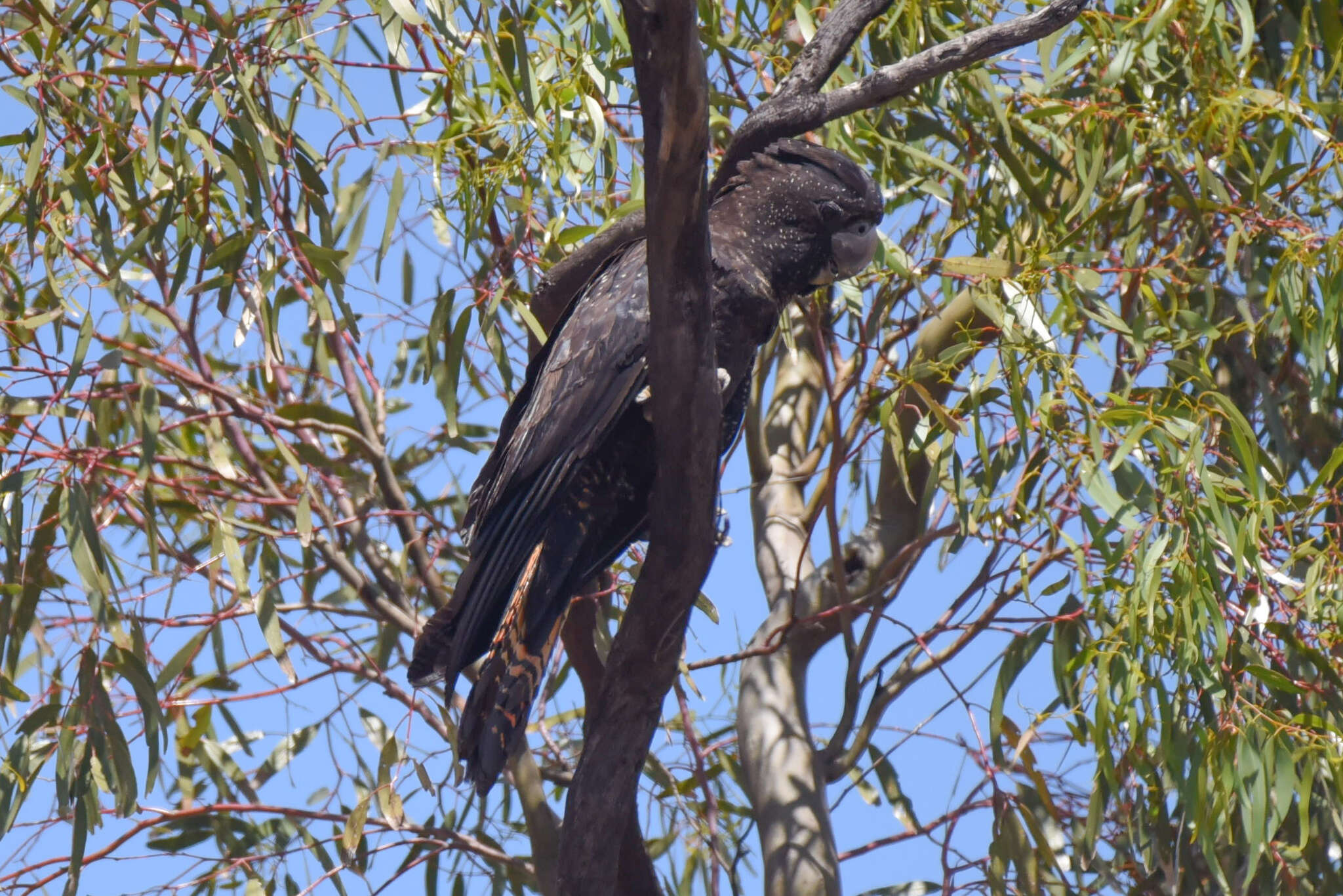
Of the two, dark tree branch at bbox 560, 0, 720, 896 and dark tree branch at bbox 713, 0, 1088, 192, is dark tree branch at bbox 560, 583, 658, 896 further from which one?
dark tree branch at bbox 713, 0, 1088, 192

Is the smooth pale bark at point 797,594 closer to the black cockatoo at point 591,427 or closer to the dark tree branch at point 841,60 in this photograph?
the black cockatoo at point 591,427

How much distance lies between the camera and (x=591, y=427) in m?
1.93

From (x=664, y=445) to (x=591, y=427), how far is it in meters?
0.34

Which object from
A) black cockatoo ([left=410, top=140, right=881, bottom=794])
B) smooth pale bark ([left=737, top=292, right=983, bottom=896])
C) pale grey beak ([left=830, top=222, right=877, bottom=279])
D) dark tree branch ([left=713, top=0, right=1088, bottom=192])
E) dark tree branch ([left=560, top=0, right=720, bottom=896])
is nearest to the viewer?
dark tree branch ([left=560, top=0, right=720, bottom=896])

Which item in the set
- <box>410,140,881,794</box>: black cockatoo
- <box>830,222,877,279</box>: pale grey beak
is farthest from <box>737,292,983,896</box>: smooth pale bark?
<box>410,140,881,794</box>: black cockatoo

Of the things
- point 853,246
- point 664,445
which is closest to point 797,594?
point 853,246

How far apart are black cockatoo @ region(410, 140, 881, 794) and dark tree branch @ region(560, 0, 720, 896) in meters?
0.15

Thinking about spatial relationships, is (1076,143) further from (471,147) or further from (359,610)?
(359,610)

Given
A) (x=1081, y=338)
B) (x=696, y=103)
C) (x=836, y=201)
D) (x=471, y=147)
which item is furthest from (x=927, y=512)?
(x=696, y=103)

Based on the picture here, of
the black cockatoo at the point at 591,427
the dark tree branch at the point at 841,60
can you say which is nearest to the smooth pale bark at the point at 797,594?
the black cockatoo at the point at 591,427

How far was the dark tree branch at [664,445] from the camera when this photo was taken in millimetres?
1276

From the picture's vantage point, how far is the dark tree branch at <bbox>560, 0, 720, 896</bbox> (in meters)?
1.28

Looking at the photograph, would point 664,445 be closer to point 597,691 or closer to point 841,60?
point 597,691

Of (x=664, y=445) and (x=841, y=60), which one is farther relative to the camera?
(x=841, y=60)
